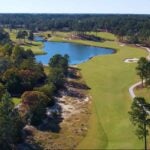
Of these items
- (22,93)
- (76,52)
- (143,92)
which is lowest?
(76,52)

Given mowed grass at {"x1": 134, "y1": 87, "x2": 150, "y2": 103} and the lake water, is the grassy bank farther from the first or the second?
the lake water

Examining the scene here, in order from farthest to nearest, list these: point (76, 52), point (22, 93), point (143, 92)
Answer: point (76, 52) < point (22, 93) < point (143, 92)

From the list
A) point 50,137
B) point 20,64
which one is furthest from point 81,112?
point 20,64

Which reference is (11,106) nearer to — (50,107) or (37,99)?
(37,99)

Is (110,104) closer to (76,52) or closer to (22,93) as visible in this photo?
(22,93)

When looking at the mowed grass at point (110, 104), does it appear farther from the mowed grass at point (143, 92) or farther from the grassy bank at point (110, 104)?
the mowed grass at point (143, 92)

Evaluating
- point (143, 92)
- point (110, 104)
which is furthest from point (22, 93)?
point (143, 92)

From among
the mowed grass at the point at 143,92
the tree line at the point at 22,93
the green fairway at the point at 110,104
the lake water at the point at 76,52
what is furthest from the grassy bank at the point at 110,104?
the lake water at the point at 76,52

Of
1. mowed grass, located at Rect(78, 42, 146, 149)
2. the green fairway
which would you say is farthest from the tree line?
mowed grass, located at Rect(78, 42, 146, 149)
